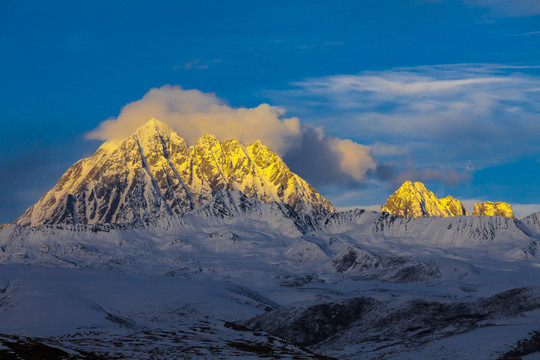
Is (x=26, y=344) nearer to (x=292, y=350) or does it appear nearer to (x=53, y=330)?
(x=292, y=350)

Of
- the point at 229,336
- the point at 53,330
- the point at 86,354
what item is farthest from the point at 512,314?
the point at 86,354

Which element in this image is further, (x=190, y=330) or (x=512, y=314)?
(x=512, y=314)

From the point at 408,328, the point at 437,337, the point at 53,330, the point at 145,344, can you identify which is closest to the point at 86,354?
the point at 145,344

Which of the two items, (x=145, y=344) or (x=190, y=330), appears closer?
(x=145, y=344)

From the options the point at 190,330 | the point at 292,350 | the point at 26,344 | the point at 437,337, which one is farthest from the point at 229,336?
the point at 437,337

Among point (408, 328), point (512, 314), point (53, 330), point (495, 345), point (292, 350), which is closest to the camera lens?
point (292, 350)

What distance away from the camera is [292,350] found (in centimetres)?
10319

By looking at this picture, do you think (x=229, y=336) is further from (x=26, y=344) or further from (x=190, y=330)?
(x=26, y=344)

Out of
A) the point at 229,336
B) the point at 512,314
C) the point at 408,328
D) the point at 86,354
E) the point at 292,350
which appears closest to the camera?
the point at 86,354

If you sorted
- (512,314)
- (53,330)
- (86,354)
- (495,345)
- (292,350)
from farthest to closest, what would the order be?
(512,314), (53,330), (495,345), (292,350), (86,354)

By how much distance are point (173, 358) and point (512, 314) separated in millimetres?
111272

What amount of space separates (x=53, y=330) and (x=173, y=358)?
6659cm

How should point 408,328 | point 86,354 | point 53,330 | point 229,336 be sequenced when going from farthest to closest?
point 408,328, point 53,330, point 229,336, point 86,354

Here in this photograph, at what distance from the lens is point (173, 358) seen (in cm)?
9194
